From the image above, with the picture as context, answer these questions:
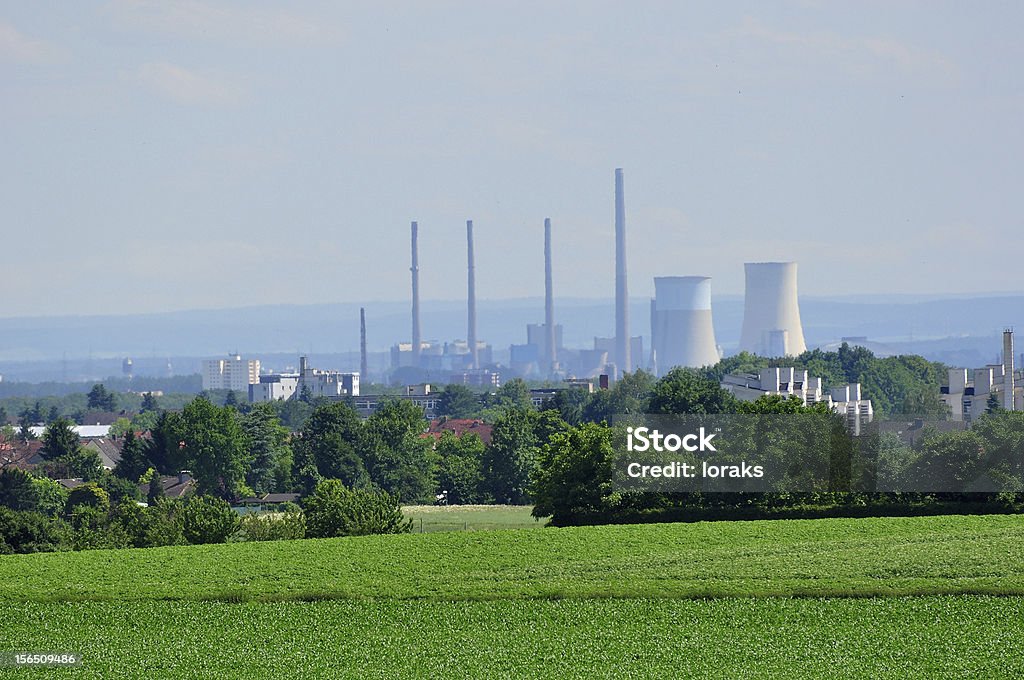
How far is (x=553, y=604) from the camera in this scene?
2875 centimetres

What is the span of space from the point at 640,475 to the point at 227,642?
18.1 metres

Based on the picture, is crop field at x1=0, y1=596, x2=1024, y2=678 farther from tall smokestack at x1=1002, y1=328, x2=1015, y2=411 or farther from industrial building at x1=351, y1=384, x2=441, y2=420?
industrial building at x1=351, y1=384, x2=441, y2=420

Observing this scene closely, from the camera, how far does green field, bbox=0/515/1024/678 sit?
2409 centimetres

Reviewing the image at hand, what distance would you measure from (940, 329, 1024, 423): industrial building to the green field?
47880 millimetres

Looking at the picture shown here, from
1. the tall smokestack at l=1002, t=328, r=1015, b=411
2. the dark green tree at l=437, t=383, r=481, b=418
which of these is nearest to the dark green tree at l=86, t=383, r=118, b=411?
the dark green tree at l=437, t=383, r=481, b=418

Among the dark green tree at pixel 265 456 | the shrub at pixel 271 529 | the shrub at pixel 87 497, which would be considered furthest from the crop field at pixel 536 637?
the dark green tree at pixel 265 456

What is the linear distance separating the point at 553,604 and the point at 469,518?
3076 centimetres

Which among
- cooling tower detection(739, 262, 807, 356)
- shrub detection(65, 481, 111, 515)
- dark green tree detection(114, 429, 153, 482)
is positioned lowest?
shrub detection(65, 481, 111, 515)

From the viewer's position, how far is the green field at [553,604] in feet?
79.0

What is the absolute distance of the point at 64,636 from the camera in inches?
1056

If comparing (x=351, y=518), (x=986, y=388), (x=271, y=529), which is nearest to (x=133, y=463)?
(x=271, y=529)

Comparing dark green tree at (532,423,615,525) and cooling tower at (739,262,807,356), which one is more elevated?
cooling tower at (739,262,807,356)

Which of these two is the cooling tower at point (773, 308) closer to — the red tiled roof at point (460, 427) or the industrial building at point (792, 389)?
the red tiled roof at point (460, 427)

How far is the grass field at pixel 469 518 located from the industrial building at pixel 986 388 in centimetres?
2908
